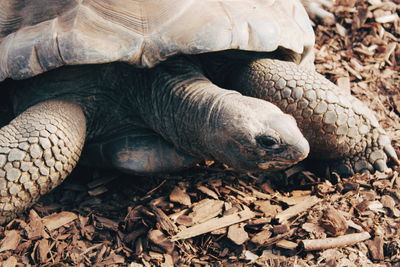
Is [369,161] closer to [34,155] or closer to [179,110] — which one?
[179,110]

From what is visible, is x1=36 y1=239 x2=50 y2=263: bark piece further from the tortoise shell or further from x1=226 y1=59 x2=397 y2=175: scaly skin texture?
x1=226 y1=59 x2=397 y2=175: scaly skin texture

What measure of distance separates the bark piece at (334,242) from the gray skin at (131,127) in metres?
0.49

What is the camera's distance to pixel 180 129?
340cm

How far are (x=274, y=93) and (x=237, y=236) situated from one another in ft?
3.62

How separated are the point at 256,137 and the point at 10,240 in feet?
5.56

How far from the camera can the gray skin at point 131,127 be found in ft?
9.81

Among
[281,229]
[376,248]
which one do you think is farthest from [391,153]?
[281,229]

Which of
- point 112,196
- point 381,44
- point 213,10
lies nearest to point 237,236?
point 112,196

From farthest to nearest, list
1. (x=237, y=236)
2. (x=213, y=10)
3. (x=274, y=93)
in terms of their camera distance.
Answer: (x=274, y=93) < (x=213, y=10) < (x=237, y=236)

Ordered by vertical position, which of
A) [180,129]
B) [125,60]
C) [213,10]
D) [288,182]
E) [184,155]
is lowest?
[288,182]

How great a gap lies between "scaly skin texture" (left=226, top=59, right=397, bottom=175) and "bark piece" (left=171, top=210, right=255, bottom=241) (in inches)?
31.1

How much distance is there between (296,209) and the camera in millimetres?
3322

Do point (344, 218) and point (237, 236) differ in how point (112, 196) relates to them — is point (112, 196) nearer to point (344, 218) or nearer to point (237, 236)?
point (237, 236)

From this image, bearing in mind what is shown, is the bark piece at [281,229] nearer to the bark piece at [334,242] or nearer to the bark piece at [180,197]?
the bark piece at [334,242]
